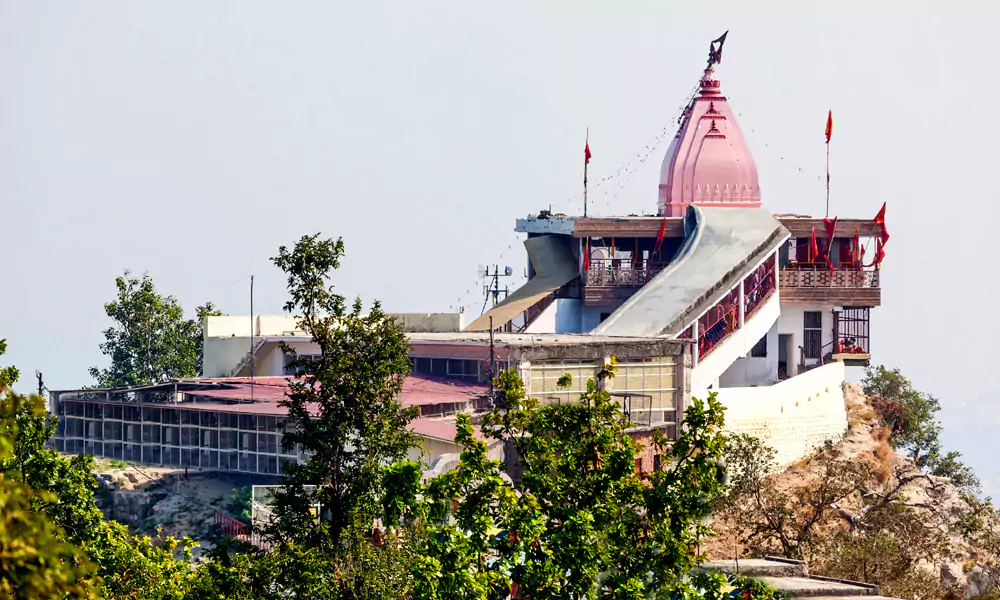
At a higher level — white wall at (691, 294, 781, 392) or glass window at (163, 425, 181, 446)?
white wall at (691, 294, 781, 392)

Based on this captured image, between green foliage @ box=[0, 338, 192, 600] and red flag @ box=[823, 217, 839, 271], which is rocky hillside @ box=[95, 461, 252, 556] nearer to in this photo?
green foliage @ box=[0, 338, 192, 600]

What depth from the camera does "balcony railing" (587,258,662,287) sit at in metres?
70.9

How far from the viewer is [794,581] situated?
31219mm

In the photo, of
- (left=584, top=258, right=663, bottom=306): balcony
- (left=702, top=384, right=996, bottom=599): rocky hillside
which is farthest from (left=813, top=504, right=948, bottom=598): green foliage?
(left=584, top=258, right=663, bottom=306): balcony

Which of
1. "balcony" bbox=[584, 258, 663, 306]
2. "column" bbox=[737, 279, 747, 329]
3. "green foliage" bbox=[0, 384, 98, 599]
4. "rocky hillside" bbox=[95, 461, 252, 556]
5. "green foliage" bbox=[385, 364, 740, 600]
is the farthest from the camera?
"balcony" bbox=[584, 258, 663, 306]

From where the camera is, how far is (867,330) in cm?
7119

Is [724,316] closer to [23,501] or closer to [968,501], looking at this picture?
[968,501]

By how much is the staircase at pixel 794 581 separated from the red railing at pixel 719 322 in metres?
29.7

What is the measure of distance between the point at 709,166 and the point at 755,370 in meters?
9.70

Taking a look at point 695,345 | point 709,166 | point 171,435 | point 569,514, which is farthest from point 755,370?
point 569,514

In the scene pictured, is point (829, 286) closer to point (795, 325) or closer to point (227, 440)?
point (795, 325)

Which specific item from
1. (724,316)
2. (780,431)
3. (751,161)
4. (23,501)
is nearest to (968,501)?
(780,431)

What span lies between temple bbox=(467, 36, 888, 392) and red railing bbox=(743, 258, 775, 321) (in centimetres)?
6

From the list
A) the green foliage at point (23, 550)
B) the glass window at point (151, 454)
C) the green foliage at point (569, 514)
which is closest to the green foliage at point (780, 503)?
the glass window at point (151, 454)
